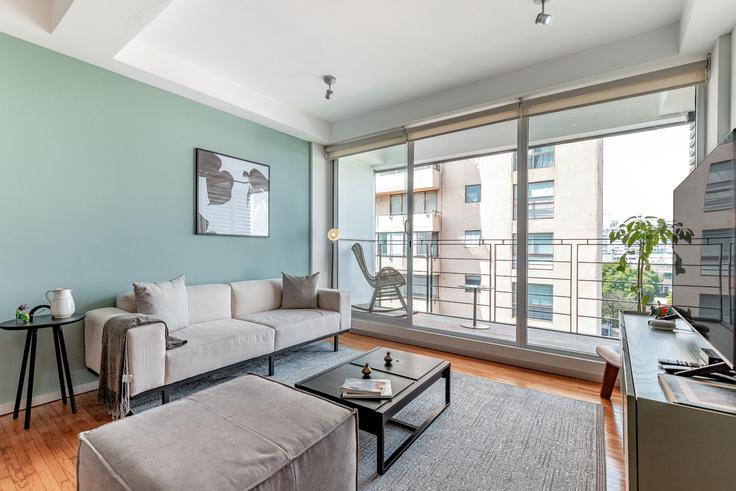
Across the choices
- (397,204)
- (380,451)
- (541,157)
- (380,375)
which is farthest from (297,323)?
(541,157)

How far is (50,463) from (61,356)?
86 cm

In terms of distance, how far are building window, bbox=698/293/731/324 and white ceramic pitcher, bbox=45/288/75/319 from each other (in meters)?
3.37

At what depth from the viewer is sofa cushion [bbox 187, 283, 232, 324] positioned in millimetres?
2887

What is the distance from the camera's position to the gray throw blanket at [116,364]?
1.96m

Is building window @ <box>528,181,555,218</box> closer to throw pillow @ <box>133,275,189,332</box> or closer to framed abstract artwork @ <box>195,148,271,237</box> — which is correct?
framed abstract artwork @ <box>195,148,271,237</box>

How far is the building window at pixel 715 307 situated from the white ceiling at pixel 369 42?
5.54 ft

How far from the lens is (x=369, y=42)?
2.62 meters

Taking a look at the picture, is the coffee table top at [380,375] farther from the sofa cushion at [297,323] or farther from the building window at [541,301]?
the building window at [541,301]

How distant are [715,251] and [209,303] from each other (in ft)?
10.8

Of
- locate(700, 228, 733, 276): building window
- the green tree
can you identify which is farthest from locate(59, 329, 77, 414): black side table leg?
the green tree

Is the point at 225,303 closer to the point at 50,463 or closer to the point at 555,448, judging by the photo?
the point at 50,463

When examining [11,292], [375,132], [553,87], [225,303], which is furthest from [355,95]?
[11,292]

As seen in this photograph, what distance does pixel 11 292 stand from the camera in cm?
218

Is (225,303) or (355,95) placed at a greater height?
(355,95)
